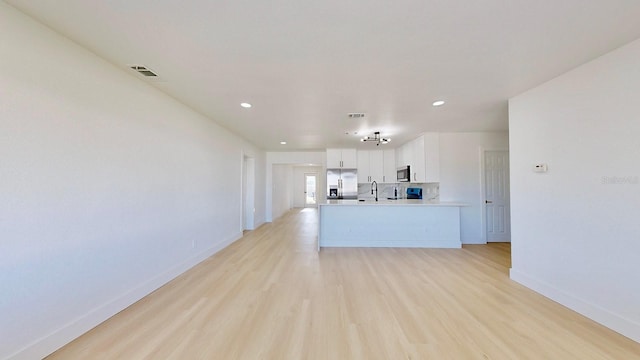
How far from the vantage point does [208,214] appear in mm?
4152

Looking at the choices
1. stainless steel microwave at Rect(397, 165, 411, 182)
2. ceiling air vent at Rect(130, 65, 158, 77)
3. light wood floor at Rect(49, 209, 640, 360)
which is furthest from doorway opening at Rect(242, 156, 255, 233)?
ceiling air vent at Rect(130, 65, 158, 77)

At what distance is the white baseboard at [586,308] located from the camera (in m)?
1.99

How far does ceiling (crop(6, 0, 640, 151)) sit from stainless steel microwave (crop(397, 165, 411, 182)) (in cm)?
284

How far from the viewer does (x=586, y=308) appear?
2.31m

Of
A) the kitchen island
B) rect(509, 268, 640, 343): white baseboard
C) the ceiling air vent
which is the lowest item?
rect(509, 268, 640, 343): white baseboard

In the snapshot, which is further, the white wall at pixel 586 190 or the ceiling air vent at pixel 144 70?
the ceiling air vent at pixel 144 70

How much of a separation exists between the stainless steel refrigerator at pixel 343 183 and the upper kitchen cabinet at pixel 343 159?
0.44 ft

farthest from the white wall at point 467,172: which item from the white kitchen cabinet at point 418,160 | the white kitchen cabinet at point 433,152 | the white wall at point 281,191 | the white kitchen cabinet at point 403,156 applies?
the white wall at point 281,191

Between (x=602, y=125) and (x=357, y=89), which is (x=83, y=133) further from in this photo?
(x=602, y=125)

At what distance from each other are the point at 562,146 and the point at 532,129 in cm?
42

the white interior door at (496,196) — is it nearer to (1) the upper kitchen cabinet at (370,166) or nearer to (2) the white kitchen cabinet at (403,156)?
(2) the white kitchen cabinet at (403,156)

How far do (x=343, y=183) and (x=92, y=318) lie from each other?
5830 mm

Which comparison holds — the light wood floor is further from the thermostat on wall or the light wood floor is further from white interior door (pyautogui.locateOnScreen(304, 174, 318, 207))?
white interior door (pyautogui.locateOnScreen(304, 174, 318, 207))

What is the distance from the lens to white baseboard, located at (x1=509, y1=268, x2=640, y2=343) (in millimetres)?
1987
